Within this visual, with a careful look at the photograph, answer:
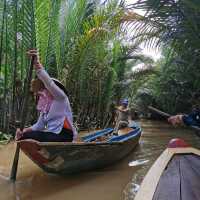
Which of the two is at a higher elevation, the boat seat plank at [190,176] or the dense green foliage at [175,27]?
the dense green foliage at [175,27]

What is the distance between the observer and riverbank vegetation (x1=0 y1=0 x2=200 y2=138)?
18.0ft

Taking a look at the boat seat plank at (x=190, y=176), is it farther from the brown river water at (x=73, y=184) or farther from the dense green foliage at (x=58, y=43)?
the dense green foliage at (x=58, y=43)

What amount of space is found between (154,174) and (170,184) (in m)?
0.36

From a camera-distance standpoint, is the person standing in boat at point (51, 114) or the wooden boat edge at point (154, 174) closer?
the wooden boat edge at point (154, 174)

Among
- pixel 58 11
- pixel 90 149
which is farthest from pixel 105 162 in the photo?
pixel 58 11

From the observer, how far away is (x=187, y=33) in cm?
517

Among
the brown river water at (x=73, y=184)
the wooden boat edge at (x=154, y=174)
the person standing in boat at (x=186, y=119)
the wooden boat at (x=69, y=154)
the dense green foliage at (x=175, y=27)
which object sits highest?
the dense green foliage at (x=175, y=27)

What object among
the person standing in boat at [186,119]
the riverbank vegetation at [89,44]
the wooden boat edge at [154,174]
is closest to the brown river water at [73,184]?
the wooden boat edge at [154,174]

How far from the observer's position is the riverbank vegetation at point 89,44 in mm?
5492

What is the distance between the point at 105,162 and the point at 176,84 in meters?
11.7

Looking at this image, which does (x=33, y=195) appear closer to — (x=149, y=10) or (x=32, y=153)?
(x=32, y=153)

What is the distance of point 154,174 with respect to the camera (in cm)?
354

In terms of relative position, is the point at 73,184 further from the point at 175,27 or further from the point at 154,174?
the point at 175,27

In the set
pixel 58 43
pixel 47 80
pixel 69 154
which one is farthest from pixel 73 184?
pixel 58 43
